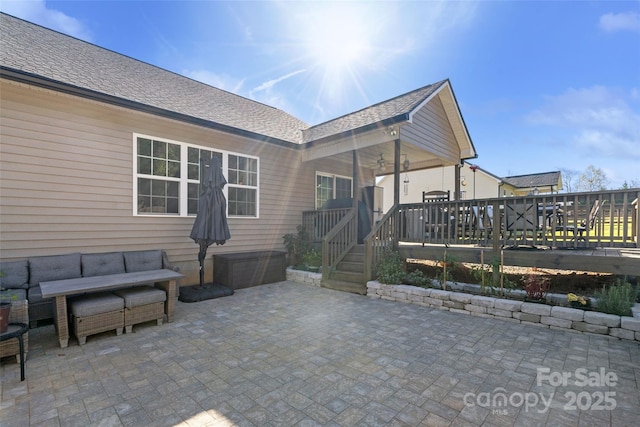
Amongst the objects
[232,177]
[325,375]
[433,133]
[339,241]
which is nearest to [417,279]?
[339,241]

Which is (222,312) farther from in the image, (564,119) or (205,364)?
(564,119)

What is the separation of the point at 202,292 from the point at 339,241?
3222 mm

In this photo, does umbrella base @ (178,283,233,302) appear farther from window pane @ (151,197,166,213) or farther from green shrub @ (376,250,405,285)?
green shrub @ (376,250,405,285)

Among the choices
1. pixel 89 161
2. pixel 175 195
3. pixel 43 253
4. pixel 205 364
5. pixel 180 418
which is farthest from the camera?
pixel 175 195

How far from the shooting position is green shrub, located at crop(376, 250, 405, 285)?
5.87 m

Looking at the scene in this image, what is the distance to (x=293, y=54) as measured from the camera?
880 centimetres

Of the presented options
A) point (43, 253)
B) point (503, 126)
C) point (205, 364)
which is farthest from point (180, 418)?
point (503, 126)

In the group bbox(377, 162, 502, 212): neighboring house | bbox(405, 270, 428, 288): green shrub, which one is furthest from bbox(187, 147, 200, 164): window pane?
bbox(377, 162, 502, 212): neighboring house

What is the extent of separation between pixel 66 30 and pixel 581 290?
41.8ft

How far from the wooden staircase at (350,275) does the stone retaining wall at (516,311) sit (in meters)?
0.42

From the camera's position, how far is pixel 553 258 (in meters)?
4.73

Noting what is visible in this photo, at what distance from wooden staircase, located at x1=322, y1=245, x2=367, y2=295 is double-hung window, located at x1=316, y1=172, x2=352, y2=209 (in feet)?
9.02

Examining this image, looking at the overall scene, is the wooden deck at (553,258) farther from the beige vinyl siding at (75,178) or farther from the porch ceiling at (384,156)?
the beige vinyl siding at (75,178)

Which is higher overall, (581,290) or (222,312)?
(581,290)
